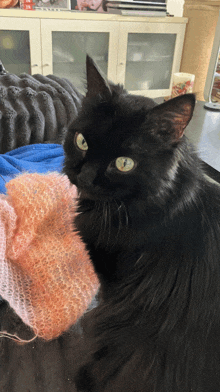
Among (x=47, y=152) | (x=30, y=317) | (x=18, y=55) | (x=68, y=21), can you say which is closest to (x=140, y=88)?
(x=68, y=21)

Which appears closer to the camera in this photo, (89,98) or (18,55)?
(89,98)

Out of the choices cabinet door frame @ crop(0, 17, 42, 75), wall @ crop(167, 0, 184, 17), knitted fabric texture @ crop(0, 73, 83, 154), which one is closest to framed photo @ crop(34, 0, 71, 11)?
cabinet door frame @ crop(0, 17, 42, 75)

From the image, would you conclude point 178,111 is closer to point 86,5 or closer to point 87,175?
point 87,175

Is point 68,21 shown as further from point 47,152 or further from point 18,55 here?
point 47,152

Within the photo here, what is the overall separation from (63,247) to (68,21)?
260cm

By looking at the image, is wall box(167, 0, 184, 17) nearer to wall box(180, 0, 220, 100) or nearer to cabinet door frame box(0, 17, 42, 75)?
wall box(180, 0, 220, 100)

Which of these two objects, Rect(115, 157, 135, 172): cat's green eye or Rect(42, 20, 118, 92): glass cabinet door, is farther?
Rect(42, 20, 118, 92): glass cabinet door

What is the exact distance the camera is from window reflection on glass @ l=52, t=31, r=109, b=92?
2883 mm

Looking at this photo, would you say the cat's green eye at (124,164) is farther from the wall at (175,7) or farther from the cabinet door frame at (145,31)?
the wall at (175,7)

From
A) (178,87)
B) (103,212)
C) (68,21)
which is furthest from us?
(68,21)

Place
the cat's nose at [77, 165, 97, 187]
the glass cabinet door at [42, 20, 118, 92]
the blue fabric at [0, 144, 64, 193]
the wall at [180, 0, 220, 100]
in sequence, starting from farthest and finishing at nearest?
the wall at [180, 0, 220, 100] < the glass cabinet door at [42, 20, 118, 92] < the blue fabric at [0, 144, 64, 193] < the cat's nose at [77, 165, 97, 187]

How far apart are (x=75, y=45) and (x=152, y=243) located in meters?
2.92

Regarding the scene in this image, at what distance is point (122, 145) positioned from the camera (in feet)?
2.00

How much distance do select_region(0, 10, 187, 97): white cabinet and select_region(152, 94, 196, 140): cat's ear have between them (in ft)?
6.91
